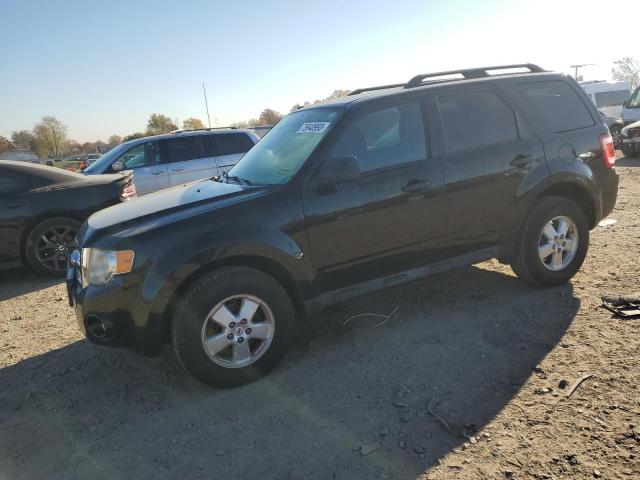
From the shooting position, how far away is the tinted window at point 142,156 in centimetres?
975

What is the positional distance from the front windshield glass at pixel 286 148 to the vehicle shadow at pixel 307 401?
1364mm

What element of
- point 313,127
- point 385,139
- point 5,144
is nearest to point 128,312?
point 313,127

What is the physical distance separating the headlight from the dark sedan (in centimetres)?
348

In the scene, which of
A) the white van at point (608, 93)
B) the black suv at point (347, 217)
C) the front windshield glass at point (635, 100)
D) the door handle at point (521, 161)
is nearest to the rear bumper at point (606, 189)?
the black suv at point (347, 217)

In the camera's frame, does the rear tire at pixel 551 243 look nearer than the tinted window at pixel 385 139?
No

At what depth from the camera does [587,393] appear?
2.81m

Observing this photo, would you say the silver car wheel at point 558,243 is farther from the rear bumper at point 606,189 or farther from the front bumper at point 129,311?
the front bumper at point 129,311

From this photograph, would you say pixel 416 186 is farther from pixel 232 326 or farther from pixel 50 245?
pixel 50 245

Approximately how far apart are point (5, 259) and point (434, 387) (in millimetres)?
5590

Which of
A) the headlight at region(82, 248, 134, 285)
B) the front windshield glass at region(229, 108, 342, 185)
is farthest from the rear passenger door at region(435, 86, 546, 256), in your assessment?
the headlight at region(82, 248, 134, 285)

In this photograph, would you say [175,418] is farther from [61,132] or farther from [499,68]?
[61,132]

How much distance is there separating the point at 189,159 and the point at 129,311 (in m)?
7.53

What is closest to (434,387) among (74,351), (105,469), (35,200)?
(105,469)

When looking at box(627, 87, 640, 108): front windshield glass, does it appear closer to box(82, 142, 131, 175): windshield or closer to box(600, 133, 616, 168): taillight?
box(600, 133, 616, 168): taillight
